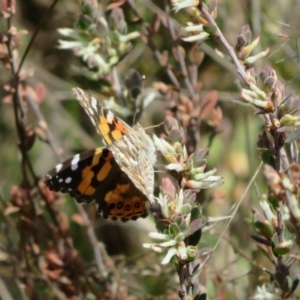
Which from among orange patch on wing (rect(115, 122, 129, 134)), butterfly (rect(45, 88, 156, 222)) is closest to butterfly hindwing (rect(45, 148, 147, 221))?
butterfly (rect(45, 88, 156, 222))

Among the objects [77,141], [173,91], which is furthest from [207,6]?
[77,141]

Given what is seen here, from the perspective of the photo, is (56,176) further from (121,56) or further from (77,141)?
(77,141)

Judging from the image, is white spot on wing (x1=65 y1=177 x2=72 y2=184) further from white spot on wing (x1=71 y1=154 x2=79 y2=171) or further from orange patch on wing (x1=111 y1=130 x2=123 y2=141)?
orange patch on wing (x1=111 y1=130 x2=123 y2=141)

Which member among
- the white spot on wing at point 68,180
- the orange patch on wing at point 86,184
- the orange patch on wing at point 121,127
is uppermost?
the orange patch on wing at point 121,127

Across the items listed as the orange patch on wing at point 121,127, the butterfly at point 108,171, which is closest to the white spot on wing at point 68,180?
the butterfly at point 108,171

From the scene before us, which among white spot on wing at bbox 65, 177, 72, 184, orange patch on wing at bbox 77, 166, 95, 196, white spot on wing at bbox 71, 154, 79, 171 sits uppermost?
white spot on wing at bbox 71, 154, 79, 171

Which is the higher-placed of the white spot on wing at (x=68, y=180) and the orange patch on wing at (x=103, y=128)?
the orange patch on wing at (x=103, y=128)

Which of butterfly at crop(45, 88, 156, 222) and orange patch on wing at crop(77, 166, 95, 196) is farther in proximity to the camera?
orange patch on wing at crop(77, 166, 95, 196)

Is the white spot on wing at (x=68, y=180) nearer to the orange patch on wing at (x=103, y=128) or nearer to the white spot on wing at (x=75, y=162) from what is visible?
the white spot on wing at (x=75, y=162)
